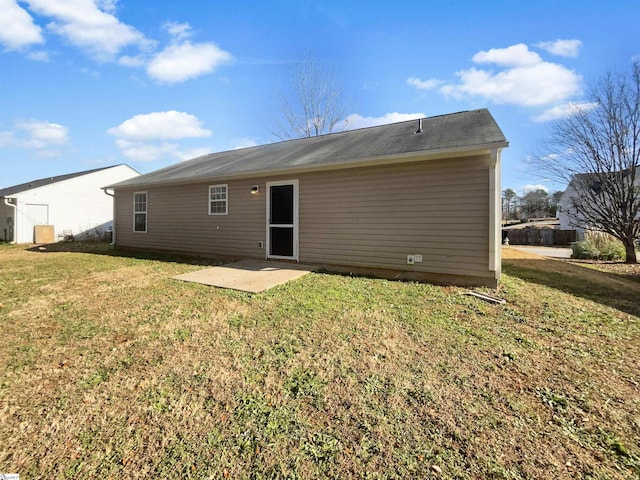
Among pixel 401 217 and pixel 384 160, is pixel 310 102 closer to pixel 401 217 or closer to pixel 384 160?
pixel 384 160

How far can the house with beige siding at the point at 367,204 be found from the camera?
5.68 m

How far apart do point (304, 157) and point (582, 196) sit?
39.6ft

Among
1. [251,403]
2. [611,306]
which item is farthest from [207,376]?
[611,306]

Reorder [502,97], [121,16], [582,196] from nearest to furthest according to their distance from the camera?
[121,16]
[502,97]
[582,196]

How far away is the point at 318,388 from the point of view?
7.89ft

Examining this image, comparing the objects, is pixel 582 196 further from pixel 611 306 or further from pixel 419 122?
pixel 611 306

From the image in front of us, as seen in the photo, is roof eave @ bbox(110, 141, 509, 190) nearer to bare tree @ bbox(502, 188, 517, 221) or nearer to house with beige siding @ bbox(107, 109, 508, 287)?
house with beige siding @ bbox(107, 109, 508, 287)

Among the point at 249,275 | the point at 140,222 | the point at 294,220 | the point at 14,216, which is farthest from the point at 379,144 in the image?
the point at 14,216

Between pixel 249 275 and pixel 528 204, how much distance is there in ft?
168

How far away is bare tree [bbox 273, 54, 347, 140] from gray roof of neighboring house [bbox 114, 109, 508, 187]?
9.70 meters

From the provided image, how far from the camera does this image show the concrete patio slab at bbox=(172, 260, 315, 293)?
556 centimetres

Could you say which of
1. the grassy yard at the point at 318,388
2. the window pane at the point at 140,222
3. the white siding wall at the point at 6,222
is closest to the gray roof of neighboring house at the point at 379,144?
the window pane at the point at 140,222

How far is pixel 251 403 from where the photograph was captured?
7.29ft

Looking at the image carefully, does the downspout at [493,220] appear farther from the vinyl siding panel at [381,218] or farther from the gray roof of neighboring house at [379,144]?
the gray roof of neighboring house at [379,144]
